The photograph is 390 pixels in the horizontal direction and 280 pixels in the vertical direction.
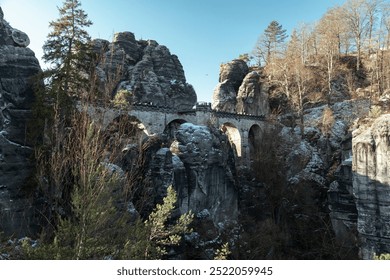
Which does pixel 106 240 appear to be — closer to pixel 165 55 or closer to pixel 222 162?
pixel 222 162

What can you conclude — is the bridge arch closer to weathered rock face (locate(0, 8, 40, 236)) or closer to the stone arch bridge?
the stone arch bridge

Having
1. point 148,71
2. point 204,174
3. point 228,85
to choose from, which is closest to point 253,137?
point 228,85

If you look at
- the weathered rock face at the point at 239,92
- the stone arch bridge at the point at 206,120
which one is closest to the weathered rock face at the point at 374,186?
the stone arch bridge at the point at 206,120

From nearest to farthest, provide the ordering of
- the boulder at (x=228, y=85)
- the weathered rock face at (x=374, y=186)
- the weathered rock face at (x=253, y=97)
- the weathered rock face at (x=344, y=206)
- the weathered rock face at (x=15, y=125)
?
the weathered rock face at (x=15, y=125), the weathered rock face at (x=374, y=186), the weathered rock face at (x=344, y=206), the weathered rock face at (x=253, y=97), the boulder at (x=228, y=85)

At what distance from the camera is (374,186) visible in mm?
13664

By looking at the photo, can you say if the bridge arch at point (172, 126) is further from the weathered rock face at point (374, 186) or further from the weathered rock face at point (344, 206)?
the weathered rock face at point (374, 186)

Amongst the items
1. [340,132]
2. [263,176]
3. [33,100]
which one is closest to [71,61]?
[33,100]

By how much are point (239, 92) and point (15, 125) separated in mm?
29637

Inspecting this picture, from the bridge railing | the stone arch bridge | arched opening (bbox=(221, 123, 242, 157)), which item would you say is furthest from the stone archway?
arched opening (bbox=(221, 123, 242, 157))

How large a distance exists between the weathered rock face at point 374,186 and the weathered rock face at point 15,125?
1501 cm

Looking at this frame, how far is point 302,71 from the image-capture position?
33531mm

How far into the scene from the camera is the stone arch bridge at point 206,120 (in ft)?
86.8

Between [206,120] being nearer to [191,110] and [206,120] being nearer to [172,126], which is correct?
[191,110]

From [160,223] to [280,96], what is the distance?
1286 inches
